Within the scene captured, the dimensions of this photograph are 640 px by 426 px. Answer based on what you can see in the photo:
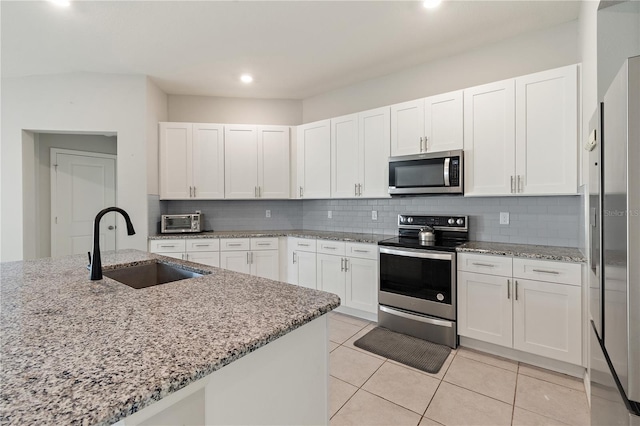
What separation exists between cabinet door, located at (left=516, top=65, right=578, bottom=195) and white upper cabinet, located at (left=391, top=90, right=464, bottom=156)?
493 millimetres

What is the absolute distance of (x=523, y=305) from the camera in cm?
231

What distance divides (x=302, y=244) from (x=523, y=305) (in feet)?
7.56

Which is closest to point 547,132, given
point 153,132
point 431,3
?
point 431,3

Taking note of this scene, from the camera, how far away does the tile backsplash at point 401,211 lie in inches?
104

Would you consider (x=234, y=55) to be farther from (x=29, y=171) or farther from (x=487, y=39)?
(x=29, y=171)

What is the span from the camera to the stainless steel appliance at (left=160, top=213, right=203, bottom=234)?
12.4 feet

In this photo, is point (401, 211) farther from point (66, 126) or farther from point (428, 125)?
point (66, 126)

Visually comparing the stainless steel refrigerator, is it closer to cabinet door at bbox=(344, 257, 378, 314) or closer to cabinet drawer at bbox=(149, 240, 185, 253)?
cabinet door at bbox=(344, 257, 378, 314)

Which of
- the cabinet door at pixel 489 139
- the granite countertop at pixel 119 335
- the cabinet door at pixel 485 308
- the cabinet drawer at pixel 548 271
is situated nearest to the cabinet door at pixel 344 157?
the cabinet door at pixel 489 139

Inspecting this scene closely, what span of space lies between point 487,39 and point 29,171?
5.23 m

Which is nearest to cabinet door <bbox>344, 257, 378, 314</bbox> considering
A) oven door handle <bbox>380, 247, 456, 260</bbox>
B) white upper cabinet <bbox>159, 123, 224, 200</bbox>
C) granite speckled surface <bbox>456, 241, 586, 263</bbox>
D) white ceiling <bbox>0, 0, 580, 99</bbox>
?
oven door handle <bbox>380, 247, 456, 260</bbox>

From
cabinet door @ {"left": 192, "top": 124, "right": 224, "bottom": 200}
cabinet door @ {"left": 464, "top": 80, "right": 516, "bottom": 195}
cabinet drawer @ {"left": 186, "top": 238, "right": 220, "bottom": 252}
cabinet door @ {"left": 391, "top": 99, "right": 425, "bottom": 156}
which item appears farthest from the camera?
cabinet door @ {"left": 192, "top": 124, "right": 224, "bottom": 200}

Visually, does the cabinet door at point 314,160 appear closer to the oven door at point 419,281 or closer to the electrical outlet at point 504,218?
the oven door at point 419,281

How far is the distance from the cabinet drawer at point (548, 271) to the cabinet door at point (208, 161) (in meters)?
3.38
